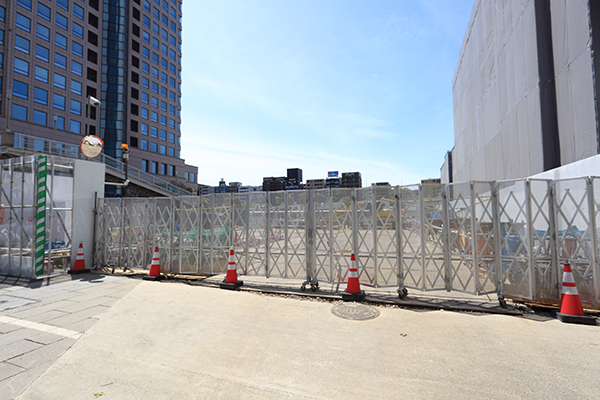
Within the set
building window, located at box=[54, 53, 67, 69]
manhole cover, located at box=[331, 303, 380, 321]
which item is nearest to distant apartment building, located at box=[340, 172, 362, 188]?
building window, located at box=[54, 53, 67, 69]

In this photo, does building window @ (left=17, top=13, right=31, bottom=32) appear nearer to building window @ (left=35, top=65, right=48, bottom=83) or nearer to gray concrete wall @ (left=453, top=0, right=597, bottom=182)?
building window @ (left=35, top=65, right=48, bottom=83)

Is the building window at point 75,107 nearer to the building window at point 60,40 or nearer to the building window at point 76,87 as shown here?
the building window at point 76,87

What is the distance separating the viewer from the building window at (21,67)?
32.9m

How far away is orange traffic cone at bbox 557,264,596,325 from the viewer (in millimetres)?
5891

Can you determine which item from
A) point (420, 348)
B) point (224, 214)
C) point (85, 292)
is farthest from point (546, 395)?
point (85, 292)

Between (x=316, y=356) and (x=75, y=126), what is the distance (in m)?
48.4

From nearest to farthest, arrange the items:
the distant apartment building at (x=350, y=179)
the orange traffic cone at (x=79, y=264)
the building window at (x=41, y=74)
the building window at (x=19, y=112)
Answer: the orange traffic cone at (x=79, y=264)
the building window at (x=19, y=112)
the building window at (x=41, y=74)
the distant apartment building at (x=350, y=179)

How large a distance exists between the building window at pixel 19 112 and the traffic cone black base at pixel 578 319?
4778 centimetres

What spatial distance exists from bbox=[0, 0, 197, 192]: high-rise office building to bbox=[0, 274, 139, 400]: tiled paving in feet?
70.5

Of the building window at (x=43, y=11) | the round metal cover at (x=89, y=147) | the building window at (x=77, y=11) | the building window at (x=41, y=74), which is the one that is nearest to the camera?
the round metal cover at (x=89, y=147)

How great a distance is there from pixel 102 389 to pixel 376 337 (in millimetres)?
4276

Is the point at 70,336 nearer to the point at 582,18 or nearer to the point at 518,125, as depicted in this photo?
the point at 582,18

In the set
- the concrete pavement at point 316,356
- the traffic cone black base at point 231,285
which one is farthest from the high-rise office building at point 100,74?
the concrete pavement at point 316,356

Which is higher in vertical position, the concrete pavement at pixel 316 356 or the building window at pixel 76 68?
the building window at pixel 76 68
